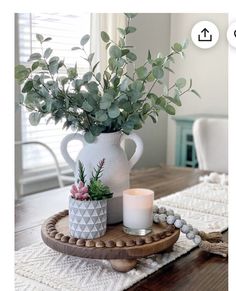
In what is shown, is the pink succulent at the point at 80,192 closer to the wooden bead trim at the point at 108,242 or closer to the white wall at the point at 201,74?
the wooden bead trim at the point at 108,242

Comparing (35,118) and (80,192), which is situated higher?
(35,118)

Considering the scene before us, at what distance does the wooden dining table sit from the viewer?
68 cm

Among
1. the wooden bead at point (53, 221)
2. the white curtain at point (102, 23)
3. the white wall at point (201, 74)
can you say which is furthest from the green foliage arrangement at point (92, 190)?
the white wall at point (201, 74)

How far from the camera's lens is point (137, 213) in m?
0.74

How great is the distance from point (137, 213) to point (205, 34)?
332mm

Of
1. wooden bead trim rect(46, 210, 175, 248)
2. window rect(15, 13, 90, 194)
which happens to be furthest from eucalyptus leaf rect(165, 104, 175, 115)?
window rect(15, 13, 90, 194)

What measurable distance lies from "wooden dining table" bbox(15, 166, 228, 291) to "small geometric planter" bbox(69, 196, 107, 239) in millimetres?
111

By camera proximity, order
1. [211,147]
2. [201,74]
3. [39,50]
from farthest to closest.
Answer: [201,74], [39,50], [211,147]

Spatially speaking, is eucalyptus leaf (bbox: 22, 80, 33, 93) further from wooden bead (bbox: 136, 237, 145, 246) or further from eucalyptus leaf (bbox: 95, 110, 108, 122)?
wooden bead (bbox: 136, 237, 145, 246)

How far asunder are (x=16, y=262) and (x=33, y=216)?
0.96 feet

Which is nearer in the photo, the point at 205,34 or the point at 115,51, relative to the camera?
the point at 205,34

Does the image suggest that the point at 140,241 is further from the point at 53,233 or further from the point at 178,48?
the point at 178,48

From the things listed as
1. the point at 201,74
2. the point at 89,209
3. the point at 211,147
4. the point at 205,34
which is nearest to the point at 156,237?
the point at 89,209
